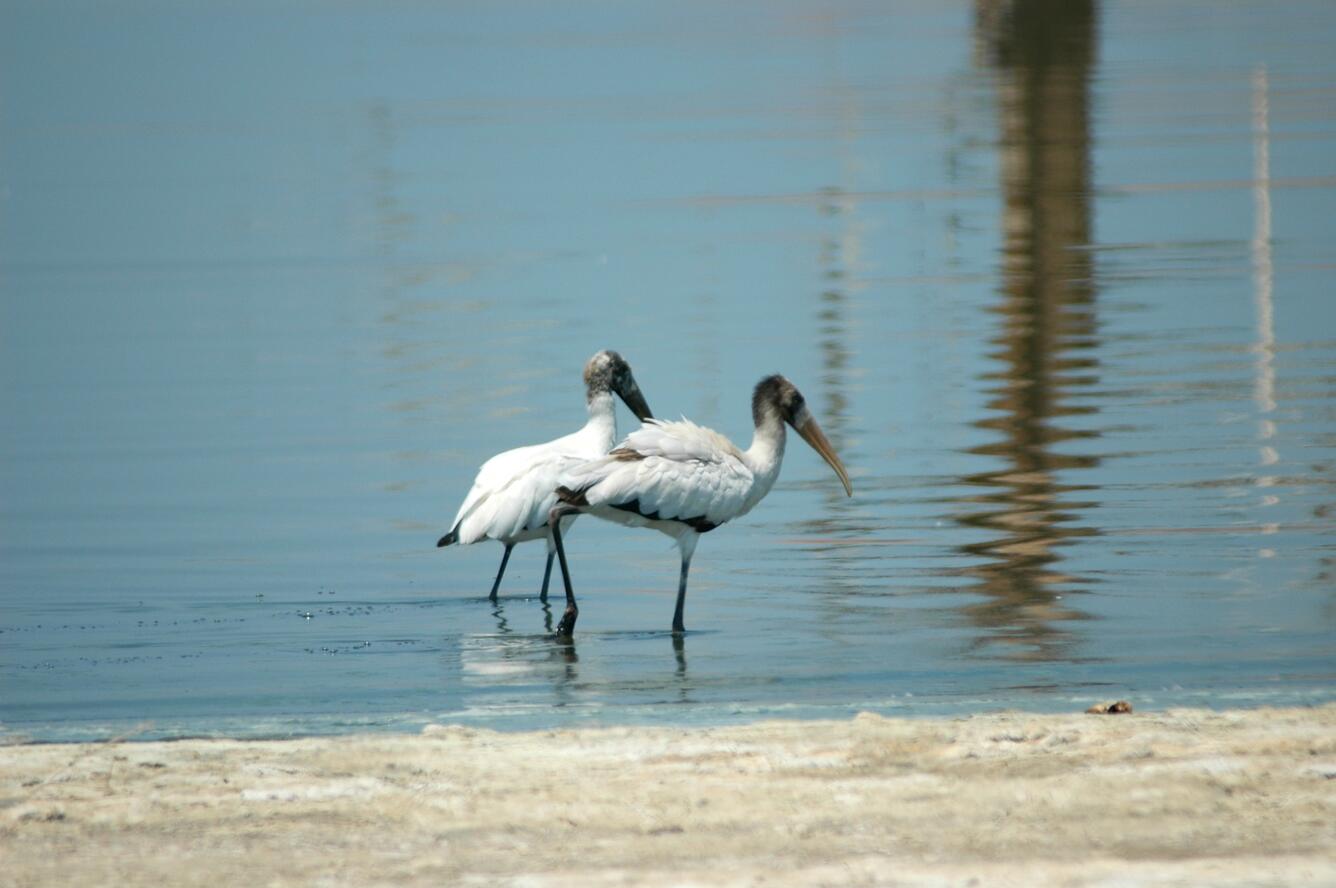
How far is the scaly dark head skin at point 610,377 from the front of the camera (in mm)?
13930

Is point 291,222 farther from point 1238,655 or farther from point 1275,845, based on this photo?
point 1275,845

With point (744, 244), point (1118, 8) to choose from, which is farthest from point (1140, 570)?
point (1118, 8)

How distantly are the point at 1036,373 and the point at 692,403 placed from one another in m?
3.11

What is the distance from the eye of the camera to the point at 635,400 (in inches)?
569

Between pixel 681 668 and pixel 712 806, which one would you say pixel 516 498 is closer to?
pixel 681 668

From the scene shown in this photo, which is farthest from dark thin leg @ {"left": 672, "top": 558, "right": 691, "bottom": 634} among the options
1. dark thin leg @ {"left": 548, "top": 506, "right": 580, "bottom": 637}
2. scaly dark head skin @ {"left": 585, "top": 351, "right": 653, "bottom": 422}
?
scaly dark head skin @ {"left": 585, "top": 351, "right": 653, "bottom": 422}

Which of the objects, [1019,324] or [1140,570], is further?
[1019,324]

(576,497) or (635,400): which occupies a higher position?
(635,400)

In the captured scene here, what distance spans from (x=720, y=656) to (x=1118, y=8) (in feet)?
313

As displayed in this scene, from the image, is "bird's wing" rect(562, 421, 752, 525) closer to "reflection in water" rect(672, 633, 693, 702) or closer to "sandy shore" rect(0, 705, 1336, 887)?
"reflection in water" rect(672, 633, 693, 702)

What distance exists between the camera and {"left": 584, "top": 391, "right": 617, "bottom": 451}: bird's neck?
44.6 ft

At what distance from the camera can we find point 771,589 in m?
12.7

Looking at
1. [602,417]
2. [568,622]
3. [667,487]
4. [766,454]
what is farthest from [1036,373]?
[568,622]

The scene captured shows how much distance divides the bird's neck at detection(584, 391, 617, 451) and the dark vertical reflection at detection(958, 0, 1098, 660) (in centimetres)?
214
